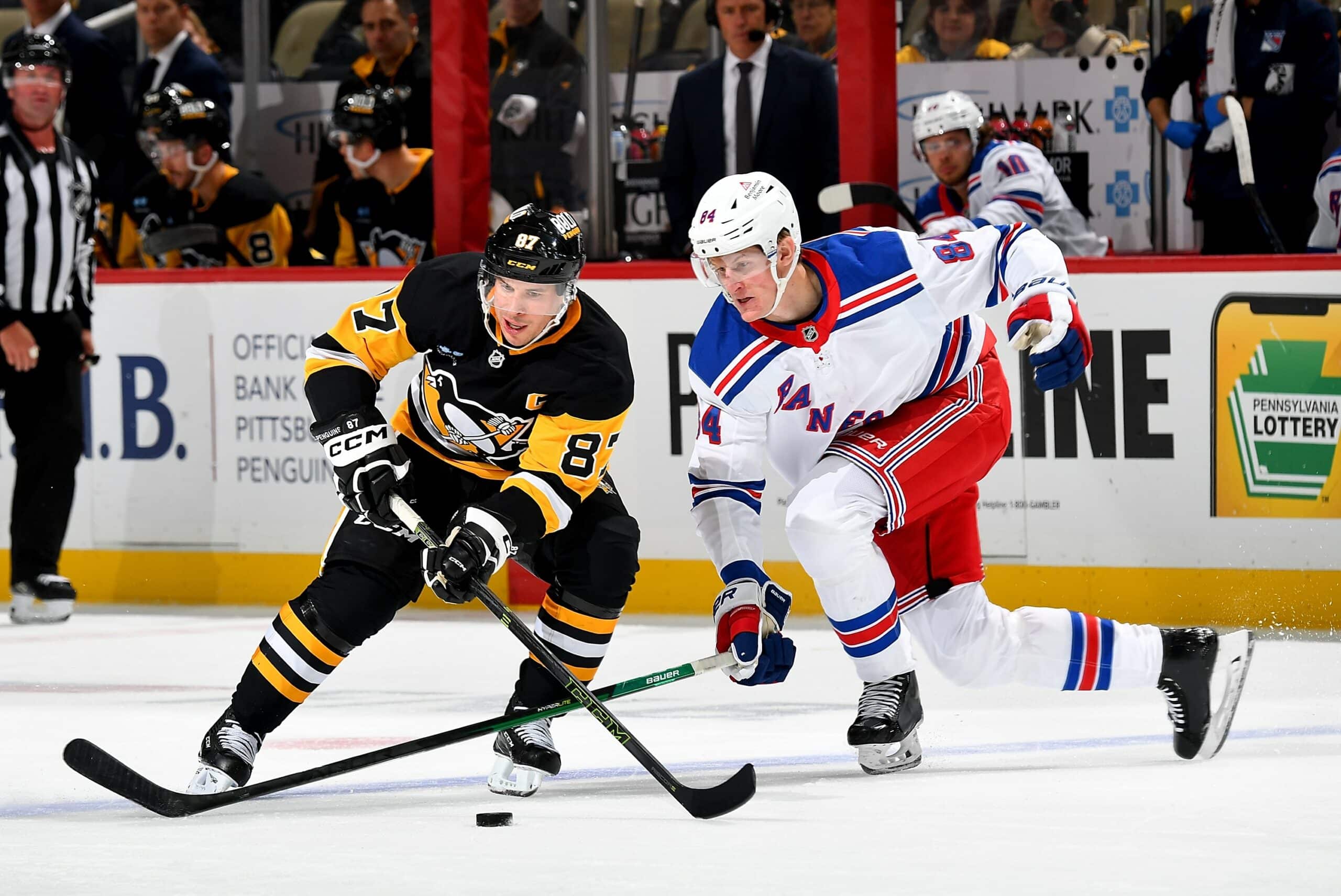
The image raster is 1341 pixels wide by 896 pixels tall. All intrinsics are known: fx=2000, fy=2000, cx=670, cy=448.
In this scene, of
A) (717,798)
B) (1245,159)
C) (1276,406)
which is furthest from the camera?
(1245,159)

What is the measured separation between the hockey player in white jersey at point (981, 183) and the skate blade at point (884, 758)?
2333 mm

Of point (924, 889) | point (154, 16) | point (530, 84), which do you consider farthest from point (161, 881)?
point (154, 16)

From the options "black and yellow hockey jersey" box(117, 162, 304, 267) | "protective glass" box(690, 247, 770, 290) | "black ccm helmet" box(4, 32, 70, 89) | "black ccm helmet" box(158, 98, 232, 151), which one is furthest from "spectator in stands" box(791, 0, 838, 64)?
"protective glass" box(690, 247, 770, 290)

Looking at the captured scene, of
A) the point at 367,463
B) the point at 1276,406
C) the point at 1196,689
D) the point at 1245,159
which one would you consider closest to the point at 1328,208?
the point at 1245,159

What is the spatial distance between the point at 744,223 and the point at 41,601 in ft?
11.3

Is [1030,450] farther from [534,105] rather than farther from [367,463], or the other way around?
[367,463]

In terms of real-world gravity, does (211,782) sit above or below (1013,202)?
below

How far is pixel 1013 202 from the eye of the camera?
5.75 metres

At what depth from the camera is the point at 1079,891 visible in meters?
2.75

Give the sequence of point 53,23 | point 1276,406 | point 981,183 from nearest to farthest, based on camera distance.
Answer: point 1276,406, point 981,183, point 53,23

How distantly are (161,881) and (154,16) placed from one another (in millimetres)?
4822

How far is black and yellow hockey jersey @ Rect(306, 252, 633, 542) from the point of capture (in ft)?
11.8

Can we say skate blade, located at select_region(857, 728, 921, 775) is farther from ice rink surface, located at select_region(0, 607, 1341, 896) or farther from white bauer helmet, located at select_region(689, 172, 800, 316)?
white bauer helmet, located at select_region(689, 172, 800, 316)

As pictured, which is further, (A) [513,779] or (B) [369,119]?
(B) [369,119]
